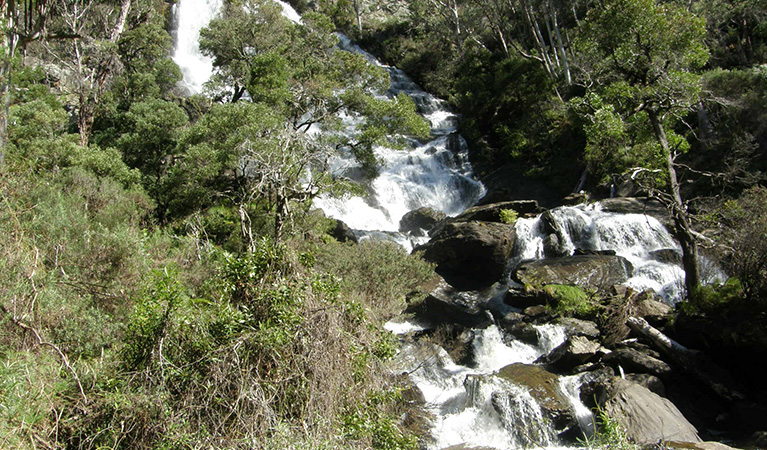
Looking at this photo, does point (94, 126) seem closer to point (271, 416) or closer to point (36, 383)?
point (36, 383)

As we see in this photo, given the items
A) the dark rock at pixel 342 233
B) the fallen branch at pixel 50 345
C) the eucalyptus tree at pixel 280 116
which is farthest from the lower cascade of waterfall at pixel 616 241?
the fallen branch at pixel 50 345

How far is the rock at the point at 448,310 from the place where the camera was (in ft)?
44.8

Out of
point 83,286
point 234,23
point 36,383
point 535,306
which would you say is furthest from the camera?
point 234,23

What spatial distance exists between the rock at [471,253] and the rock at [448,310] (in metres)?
1.22

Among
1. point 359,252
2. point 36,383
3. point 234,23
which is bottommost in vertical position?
point 359,252

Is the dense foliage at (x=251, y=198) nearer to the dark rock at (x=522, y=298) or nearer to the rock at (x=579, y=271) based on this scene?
the dark rock at (x=522, y=298)

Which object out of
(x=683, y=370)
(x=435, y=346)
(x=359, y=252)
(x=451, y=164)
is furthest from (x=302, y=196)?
(x=451, y=164)

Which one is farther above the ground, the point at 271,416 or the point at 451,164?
the point at 271,416

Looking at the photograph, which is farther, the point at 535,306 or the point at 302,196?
the point at 535,306

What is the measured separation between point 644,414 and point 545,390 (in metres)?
1.90

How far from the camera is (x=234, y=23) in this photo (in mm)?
18141

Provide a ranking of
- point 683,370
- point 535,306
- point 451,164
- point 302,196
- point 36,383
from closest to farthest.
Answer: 1. point 36,383
2. point 683,370
3. point 302,196
4. point 535,306
5. point 451,164

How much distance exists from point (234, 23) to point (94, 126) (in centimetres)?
626

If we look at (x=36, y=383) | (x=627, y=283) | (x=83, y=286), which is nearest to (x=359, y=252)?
(x=83, y=286)
